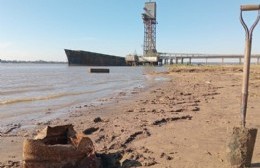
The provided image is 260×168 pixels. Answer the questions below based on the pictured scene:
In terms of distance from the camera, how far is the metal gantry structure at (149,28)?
121 meters

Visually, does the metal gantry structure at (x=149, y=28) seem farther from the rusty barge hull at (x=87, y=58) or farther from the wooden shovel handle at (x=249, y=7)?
the wooden shovel handle at (x=249, y=7)

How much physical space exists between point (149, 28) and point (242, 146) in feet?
389

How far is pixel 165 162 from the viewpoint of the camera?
536 cm

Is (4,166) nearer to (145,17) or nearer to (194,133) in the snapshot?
(194,133)

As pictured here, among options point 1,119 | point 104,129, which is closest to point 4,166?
point 104,129

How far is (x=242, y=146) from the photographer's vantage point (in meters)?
5.00

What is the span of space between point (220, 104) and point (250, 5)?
283 inches

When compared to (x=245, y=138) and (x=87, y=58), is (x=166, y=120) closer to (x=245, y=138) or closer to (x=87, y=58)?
(x=245, y=138)

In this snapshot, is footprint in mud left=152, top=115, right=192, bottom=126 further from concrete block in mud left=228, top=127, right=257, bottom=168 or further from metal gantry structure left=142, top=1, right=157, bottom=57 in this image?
metal gantry structure left=142, top=1, right=157, bottom=57

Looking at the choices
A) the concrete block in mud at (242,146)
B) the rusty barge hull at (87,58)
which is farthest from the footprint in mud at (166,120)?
the rusty barge hull at (87,58)

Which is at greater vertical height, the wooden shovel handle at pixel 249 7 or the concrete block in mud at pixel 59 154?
the wooden shovel handle at pixel 249 7

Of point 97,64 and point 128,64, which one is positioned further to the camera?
point 128,64

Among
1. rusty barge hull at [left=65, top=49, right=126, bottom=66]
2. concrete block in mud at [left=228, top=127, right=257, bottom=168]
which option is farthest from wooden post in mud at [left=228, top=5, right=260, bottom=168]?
rusty barge hull at [left=65, top=49, right=126, bottom=66]

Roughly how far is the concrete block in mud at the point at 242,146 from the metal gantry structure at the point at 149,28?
113636 millimetres
